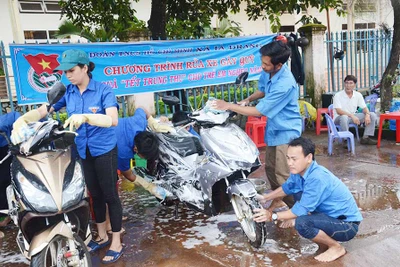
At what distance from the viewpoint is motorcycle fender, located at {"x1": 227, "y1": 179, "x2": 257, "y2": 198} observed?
10.9 feet

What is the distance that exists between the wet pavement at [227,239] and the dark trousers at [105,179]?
0.41 meters

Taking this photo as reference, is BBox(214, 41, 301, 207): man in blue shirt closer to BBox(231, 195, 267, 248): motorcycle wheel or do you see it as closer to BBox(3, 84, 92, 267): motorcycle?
BBox(231, 195, 267, 248): motorcycle wheel

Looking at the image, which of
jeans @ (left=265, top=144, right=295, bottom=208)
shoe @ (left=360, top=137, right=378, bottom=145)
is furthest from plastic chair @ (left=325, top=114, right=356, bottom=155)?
jeans @ (left=265, top=144, right=295, bottom=208)

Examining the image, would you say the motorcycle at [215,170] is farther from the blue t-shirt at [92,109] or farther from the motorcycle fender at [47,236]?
the motorcycle fender at [47,236]

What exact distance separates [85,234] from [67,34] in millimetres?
9487

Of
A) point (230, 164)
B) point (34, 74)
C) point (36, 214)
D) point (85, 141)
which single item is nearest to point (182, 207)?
point (230, 164)

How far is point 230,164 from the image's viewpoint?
3.42 metres

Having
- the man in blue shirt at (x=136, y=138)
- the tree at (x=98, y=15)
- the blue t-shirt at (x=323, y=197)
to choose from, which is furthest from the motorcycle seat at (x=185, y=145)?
the tree at (x=98, y=15)

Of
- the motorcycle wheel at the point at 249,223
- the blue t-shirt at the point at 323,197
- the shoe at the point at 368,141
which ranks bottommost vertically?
the shoe at the point at 368,141

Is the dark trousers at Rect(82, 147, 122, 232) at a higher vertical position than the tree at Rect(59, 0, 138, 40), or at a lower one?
lower

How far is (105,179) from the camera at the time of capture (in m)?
3.37

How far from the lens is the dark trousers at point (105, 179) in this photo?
3.35 meters

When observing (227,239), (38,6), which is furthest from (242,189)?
(38,6)

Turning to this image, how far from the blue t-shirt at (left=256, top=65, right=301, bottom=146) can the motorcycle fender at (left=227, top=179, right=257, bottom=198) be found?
630 millimetres
